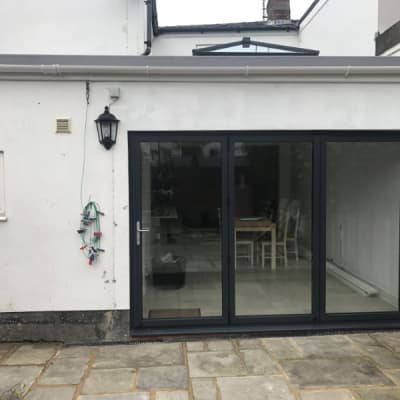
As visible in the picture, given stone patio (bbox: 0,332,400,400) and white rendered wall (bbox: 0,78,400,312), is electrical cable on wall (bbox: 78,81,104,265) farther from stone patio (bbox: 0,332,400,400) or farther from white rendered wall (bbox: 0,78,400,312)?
stone patio (bbox: 0,332,400,400)

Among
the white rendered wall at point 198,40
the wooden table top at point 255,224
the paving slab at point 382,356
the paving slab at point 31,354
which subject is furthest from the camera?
the white rendered wall at point 198,40

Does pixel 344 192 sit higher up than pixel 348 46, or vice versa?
pixel 348 46

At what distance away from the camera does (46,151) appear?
4.14 m

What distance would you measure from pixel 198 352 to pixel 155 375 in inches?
22.1

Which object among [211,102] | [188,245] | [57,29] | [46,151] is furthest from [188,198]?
[57,29]

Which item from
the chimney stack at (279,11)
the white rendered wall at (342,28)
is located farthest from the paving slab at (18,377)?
the chimney stack at (279,11)

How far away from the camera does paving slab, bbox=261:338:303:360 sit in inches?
151

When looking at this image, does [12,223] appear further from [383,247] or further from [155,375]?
[383,247]

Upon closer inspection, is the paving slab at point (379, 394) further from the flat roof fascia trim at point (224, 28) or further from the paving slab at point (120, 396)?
the flat roof fascia trim at point (224, 28)

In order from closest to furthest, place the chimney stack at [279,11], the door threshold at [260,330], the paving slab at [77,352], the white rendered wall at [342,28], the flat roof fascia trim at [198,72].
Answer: the paving slab at [77,352] → the flat roof fascia trim at [198,72] → the door threshold at [260,330] → the white rendered wall at [342,28] → the chimney stack at [279,11]

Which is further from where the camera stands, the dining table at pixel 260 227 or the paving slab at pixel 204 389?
the dining table at pixel 260 227

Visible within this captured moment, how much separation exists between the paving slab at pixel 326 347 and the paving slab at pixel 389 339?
33cm

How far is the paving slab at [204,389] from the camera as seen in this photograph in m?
3.16

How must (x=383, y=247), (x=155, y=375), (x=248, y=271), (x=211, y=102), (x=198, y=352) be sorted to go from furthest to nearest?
(x=383, y=247) < (x=248, y=271) < (x=211, y=102) < (x=198, y=352) < (x=155, y=375)
